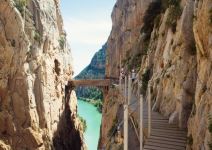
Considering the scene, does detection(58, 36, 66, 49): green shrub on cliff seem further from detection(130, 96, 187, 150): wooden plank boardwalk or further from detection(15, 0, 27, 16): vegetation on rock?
detection(130, 96, 187, 150): wooden plank boardwalk

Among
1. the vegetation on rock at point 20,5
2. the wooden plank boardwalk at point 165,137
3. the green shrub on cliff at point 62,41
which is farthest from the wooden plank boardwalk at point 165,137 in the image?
the green shrub on cliff at point 62,41

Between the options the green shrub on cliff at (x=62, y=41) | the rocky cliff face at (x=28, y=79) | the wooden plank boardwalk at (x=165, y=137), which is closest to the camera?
the wooden plank boardwalk at (x=165, y=137)

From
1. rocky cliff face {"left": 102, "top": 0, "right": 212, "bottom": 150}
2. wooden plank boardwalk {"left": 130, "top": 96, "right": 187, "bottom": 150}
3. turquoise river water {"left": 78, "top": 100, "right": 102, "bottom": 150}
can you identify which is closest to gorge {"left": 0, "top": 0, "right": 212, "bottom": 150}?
rocky cliff face {"left": 102, "top": 0, "right": 212, "bottom": 150}

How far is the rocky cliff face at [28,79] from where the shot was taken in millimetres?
44969

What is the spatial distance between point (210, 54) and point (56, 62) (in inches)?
1786

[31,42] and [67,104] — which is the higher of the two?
[31,42]

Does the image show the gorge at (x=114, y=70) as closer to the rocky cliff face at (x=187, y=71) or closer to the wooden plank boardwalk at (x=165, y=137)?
the rocky cliff face at (x=187, y=71)

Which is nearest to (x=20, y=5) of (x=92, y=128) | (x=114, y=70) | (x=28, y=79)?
(x=28, y=79)

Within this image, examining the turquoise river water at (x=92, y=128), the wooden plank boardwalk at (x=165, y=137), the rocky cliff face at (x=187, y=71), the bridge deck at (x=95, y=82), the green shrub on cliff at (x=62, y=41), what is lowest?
the turquoise river water at (x=92, y=128)

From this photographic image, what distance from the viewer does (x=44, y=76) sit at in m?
50.0

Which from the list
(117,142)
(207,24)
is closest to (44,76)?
(117,142)

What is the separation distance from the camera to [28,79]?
46469 mm

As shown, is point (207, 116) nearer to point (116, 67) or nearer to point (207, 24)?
point (207, 24)

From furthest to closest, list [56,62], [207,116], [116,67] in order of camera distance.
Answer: [116,67] → [56,62] → [207,116]
